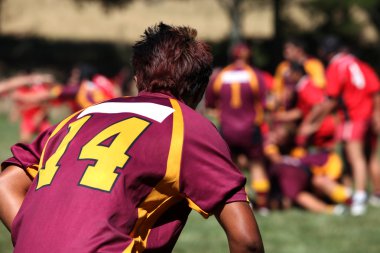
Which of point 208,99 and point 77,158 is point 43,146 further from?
point 208,99

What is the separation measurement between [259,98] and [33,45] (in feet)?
82.5

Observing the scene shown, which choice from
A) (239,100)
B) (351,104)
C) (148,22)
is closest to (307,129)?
(351,104)

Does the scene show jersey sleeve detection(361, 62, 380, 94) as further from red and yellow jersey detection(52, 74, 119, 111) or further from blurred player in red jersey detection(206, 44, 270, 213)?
red and yellow jersey detection(52, 74, 119, 111)

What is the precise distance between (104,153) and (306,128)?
7.29 meters

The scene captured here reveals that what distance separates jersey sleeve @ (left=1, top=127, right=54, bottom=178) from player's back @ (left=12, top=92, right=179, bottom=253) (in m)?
0.22

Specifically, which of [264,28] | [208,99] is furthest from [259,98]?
[264,28]

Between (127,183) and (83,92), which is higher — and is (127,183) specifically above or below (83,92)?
above

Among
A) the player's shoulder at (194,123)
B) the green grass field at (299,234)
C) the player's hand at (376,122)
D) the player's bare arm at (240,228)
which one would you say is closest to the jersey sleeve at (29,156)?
the player's shoulder at (194,123)

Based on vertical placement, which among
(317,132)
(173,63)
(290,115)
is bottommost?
(317,132)

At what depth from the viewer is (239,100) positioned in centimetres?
941

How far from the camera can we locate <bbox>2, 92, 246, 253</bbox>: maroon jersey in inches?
94.6

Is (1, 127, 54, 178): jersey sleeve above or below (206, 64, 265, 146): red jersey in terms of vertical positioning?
above

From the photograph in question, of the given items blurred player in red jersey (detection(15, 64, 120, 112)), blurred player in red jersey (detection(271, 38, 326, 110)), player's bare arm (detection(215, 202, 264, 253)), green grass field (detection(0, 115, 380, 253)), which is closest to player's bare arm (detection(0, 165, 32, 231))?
player's bare arm (detection(215, 202, 264, 253))

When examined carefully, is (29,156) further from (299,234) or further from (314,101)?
(314,101)
